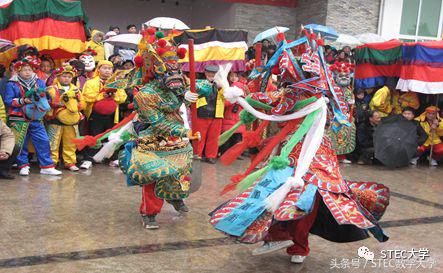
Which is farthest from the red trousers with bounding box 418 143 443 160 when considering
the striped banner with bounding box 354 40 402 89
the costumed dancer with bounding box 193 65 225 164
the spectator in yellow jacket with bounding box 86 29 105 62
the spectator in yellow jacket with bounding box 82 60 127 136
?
the spectator in yellow jacket with bounding box 86 29 105 62

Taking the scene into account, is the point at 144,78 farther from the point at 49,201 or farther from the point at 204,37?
the point at 204,37

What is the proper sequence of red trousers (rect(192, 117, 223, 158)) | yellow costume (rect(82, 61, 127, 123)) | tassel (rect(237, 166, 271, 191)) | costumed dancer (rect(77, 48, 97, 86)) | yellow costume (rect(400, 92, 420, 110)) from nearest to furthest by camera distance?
tassel (rect(237, 166, 271, 191))
yellow costume (rect(82, 61, 127, 123))
costumed dancer (rect(77, 48, 97, 86))
red trousers (rect(192, 117, 223, 158))
yellow costume (rect(400, 92, 420, 110))

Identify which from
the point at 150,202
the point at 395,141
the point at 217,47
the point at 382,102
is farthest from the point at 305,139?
the point at 382,102

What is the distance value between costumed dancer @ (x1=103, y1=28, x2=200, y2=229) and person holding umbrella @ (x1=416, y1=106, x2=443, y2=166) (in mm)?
5932

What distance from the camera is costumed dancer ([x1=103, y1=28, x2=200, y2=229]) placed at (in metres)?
4.82

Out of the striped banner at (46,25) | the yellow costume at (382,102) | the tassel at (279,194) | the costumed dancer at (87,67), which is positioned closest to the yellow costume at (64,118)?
the costumed dancer at (87,67)

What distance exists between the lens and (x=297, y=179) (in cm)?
366

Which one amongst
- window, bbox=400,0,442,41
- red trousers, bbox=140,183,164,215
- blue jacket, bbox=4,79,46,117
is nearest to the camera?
red trousers, bbox=140,183,164,215

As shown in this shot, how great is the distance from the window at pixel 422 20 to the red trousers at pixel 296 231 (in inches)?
470

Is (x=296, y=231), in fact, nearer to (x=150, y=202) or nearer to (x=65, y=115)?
(x=150, y=202)

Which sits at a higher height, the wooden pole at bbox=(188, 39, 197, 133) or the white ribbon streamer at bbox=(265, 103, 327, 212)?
the wooden pole at bbox=(188, 39, 197, 133)

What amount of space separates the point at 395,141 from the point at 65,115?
527cm

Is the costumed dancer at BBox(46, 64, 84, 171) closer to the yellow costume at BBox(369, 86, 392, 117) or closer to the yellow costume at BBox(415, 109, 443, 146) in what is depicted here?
the yellow costume at BBox(369, 86, 392, 117)

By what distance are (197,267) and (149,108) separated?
59.0 inches
